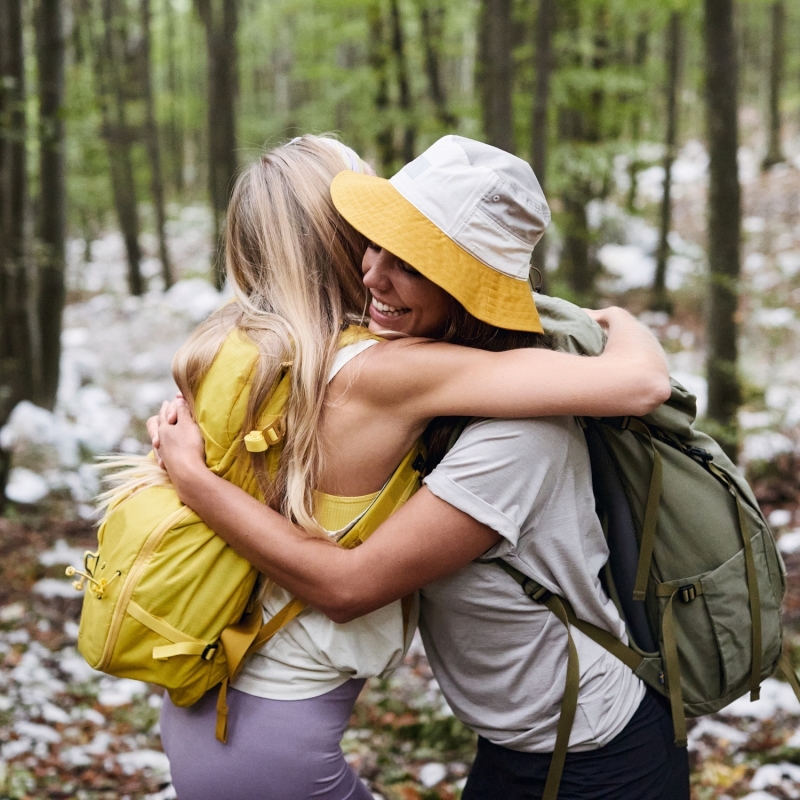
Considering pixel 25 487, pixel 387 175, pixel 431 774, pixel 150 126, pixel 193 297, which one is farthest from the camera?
pixel 150 126

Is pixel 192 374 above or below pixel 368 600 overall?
above

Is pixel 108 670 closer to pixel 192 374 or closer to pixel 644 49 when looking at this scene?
pixel 192 374

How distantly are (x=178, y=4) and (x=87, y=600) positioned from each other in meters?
33.7

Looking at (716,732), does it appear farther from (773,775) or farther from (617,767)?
(617,767)

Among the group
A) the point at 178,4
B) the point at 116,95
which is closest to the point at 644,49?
the point at 116,95

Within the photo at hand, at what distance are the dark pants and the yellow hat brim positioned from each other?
92 centimetres

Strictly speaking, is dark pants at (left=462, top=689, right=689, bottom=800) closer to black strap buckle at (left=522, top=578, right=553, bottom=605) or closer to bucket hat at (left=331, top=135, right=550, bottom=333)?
black strap buckle at (left=522, top=578, right=553, bottom=605)

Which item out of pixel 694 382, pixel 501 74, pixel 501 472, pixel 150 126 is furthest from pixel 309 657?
pixel 150 126

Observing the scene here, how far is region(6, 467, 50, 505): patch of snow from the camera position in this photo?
748cm

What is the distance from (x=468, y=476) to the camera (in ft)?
5.38

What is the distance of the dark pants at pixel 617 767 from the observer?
183 centimetres

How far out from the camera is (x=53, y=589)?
19.4 ft

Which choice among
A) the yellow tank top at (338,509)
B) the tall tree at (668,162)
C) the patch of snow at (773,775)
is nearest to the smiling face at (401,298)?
the yellow tank top at (338,509)

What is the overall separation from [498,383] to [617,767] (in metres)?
0.90
